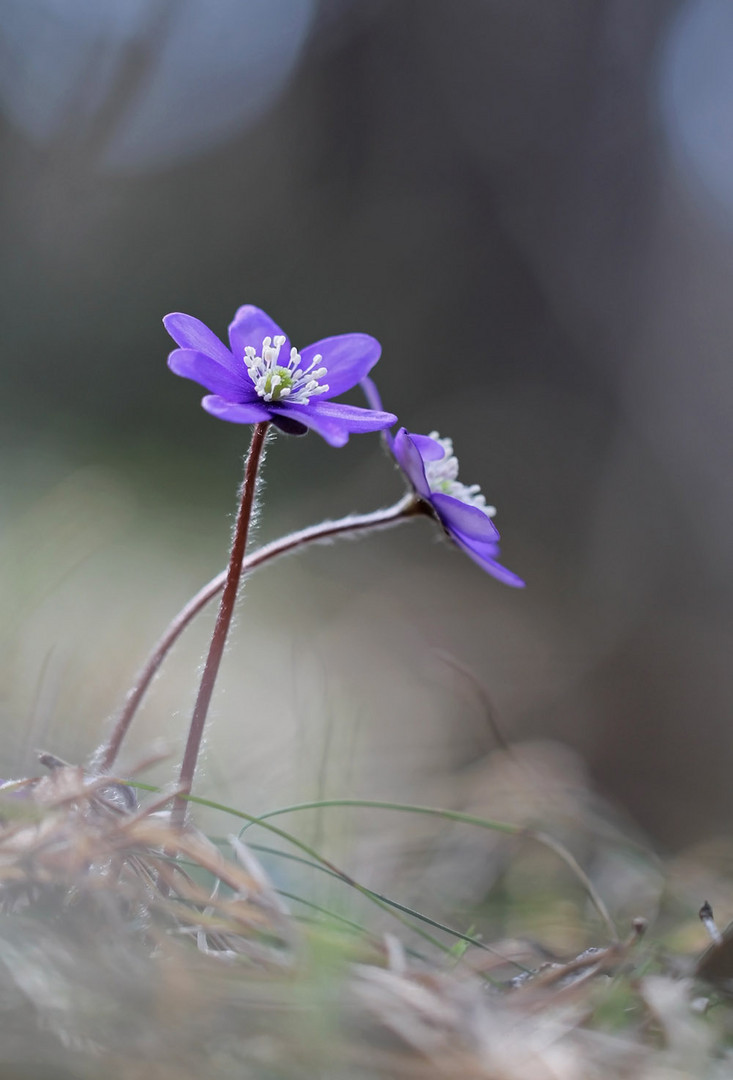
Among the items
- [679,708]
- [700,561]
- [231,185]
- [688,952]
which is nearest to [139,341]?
[231,185]

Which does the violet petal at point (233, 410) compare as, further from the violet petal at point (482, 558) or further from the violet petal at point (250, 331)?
the violet petal at point (482, 558)

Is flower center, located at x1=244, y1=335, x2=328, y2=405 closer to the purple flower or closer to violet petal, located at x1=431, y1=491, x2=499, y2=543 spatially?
the purple flower

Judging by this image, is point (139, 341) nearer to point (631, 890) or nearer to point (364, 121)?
point (364, 121)

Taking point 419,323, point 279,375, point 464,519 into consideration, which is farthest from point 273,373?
point 419,323

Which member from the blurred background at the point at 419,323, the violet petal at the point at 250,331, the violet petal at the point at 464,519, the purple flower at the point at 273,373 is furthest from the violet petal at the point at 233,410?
the blurred background at the point at 419,323

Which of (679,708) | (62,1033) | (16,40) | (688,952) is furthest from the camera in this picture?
(16,40)

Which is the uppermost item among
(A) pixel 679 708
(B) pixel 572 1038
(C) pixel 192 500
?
(C) pixel 192 500
